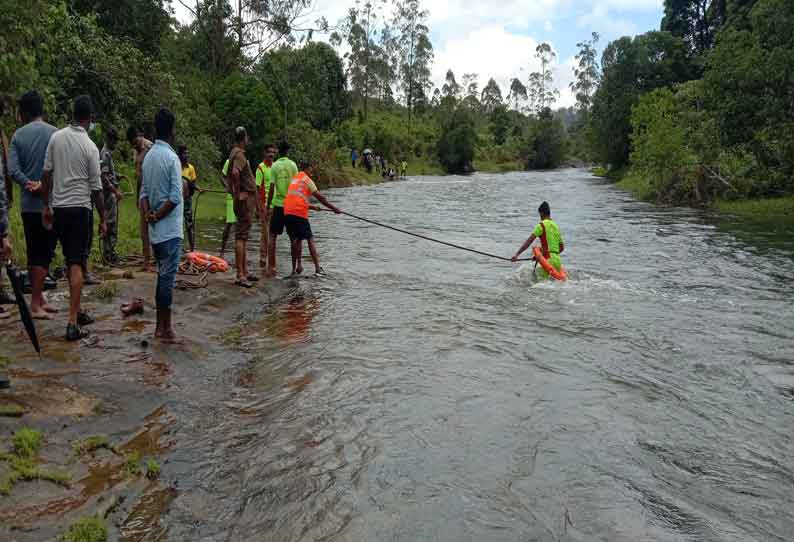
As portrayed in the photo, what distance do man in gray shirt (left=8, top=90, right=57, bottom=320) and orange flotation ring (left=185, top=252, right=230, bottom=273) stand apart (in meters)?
3.28

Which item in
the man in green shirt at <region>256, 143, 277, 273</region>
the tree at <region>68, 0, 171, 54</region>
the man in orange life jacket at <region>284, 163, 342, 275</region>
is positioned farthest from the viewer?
the tree at <region>68, 0, 171, 54</region>

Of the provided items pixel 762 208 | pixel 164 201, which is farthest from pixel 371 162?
pixel 164 201

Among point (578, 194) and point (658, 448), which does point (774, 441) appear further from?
point (578, 194)

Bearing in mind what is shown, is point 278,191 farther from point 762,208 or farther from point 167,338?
point 762,208

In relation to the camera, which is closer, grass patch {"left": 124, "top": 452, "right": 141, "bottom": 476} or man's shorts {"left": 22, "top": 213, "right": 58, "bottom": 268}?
grass patch {"left": 124, "top": 452, "right": 141, "bottom": 476}

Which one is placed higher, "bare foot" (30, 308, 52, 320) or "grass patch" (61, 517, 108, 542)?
"bare foot" (30, 308, 52, 320)

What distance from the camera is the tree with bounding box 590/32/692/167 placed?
50.6m

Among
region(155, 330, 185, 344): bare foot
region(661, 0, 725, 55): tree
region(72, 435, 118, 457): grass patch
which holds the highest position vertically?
region(661, 0, 725, 55): tree

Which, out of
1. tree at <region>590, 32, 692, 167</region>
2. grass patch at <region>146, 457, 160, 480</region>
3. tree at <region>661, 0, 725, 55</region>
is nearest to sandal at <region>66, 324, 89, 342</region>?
grass patch at <region>146, 457, 160, 480</region>

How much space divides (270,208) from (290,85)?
27.9 meters

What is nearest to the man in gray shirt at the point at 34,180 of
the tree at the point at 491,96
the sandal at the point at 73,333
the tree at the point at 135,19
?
the sandal at the point at 73,333

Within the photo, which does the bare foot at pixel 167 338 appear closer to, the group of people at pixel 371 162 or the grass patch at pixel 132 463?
the grass patch at pixel 132 463

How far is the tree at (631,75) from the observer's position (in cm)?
5056

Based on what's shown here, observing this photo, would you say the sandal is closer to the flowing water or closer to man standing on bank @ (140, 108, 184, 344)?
man standing on bank @ (140, 108, 184, 344)
